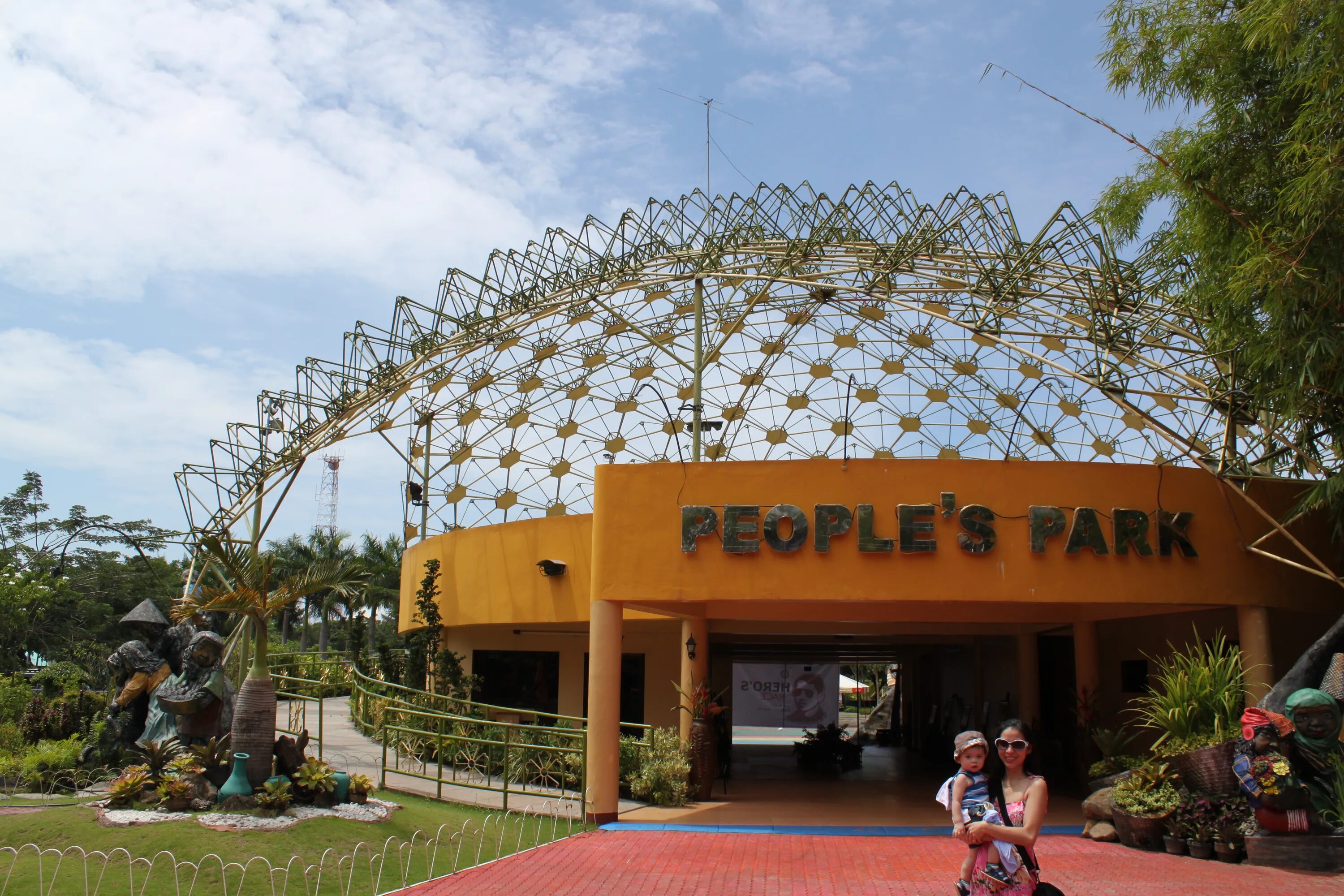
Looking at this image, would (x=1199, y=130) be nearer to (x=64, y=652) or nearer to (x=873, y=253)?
(x=873, y=253)

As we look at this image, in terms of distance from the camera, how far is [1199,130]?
45.3ft

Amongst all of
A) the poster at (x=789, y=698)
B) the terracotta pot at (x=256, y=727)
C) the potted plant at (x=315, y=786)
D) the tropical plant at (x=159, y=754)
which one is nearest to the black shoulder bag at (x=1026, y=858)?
the terracotta pot at (x=256, y=727)

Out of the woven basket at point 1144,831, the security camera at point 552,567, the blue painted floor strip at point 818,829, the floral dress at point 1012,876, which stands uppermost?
the security camera at point 552,567

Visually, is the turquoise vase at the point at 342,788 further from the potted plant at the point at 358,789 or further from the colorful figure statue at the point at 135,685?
the colorful figure statue at the point at 135,685

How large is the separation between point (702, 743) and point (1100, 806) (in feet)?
20.2

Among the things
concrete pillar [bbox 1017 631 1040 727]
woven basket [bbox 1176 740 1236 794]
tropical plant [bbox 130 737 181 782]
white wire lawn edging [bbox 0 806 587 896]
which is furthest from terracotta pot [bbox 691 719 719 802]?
concrete pillar [bbox 1017 631 1040 727]

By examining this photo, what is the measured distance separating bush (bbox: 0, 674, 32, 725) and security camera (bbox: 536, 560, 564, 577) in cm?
1119

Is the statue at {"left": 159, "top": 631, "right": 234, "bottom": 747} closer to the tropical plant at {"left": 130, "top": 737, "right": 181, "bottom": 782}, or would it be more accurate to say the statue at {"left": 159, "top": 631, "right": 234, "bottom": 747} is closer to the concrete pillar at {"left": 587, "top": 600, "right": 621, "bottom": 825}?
the tropical plant at {"left": 130, "top": 737, "right": 181, "bottom": 782}

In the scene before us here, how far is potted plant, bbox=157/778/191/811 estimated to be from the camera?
446 inches

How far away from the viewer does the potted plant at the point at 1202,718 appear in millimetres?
12367

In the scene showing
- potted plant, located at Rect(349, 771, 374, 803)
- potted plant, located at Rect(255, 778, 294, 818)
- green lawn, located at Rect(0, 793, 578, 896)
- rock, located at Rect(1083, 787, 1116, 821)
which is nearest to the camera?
green lawn, located at Rect(0, 793, 578, 896)

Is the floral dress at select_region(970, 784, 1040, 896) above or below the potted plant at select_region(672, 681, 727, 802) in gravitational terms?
above

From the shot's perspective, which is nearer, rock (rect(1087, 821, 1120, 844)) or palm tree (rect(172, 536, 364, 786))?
palm tree (rect(172, 536, 364, 786))

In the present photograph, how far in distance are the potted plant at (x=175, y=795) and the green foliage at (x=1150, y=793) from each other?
1123 cm
